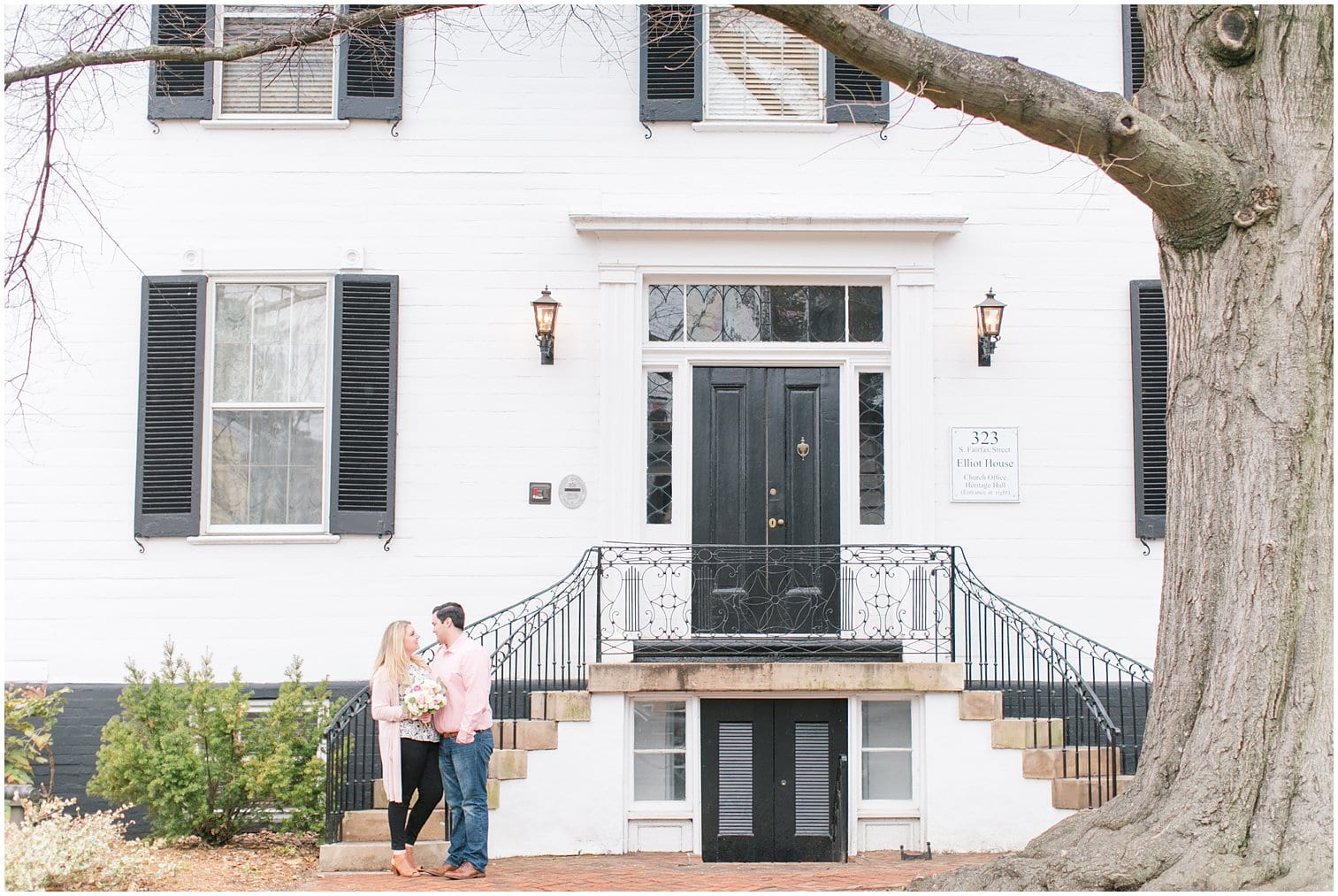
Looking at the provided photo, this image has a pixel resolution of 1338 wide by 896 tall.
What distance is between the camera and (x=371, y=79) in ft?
35.5

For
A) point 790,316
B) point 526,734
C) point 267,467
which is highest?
point 790,316

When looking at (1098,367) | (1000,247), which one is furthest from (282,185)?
(1098,367)

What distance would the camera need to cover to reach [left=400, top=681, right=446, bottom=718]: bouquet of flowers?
8.33 meters

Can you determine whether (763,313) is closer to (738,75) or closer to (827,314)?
(827,314)

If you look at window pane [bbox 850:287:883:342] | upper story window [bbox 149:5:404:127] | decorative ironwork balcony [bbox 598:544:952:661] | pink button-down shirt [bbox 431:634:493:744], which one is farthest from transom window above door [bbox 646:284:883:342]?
pink button-down shirt [bbox 431:634:493:744]

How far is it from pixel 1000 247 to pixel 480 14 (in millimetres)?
4629

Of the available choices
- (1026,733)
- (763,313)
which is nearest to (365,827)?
Result: (1026,733)

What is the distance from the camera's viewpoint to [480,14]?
1087 cm

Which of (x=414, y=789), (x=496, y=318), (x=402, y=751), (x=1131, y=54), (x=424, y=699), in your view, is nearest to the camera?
(x=424, y=699)

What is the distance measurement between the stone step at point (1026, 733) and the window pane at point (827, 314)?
3.39m

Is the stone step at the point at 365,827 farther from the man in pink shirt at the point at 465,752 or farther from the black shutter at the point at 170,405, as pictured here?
the black shutter at the point at 170,405

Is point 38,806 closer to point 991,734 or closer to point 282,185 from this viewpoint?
point 282,185

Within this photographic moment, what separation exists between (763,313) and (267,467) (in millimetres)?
4220

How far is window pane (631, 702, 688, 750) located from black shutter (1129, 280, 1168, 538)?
3879 millimetres
